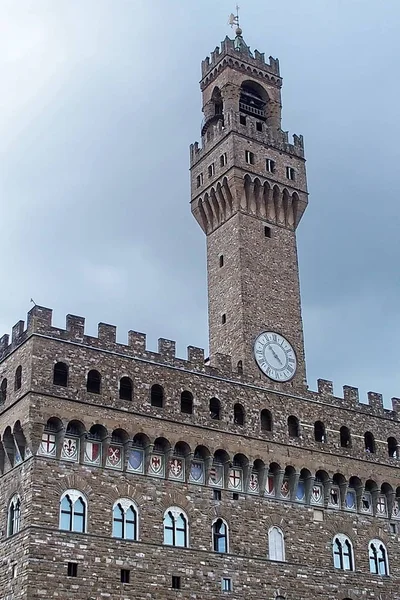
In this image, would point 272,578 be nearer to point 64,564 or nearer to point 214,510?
→ point 214,510

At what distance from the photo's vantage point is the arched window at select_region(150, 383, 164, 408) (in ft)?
130

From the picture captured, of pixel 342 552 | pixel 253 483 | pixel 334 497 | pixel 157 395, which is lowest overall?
pixel 342 552

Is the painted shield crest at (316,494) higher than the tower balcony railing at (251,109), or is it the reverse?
the tower balcony railing at (251,109)

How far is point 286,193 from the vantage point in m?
49.6

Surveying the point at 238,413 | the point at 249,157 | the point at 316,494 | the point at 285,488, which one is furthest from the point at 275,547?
the point at 249,157

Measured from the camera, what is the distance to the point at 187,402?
40.8 meters

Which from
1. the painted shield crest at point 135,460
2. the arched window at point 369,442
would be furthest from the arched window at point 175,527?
the arched window at point 369,442

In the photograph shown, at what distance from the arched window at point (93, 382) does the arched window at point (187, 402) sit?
4.21 metres

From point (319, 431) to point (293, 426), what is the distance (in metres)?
1.70

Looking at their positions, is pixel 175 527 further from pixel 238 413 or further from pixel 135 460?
pixel 238 413

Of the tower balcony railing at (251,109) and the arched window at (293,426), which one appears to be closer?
the arched window at (293,426)

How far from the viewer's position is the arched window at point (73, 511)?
3550 cm

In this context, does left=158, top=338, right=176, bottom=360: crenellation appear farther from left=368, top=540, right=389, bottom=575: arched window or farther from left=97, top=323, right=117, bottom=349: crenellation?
left=368, top=540, right=389, bottom=575: arched window

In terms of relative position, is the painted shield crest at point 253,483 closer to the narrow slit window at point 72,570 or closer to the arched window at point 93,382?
the arched window at point 93,382
